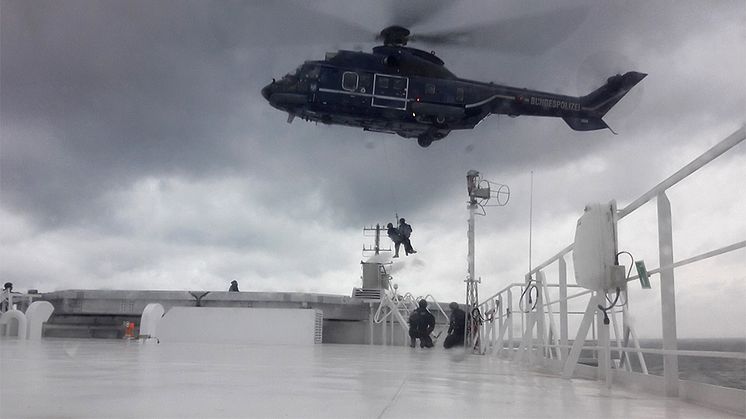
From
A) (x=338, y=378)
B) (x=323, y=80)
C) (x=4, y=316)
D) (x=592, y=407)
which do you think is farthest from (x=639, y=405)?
(x=4, y=316)

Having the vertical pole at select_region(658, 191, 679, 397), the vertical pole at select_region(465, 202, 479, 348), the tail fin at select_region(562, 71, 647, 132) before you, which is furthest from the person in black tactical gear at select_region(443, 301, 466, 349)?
the vertical pole at select_region(658, 191, 679, 397)

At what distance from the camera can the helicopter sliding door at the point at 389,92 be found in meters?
13.8

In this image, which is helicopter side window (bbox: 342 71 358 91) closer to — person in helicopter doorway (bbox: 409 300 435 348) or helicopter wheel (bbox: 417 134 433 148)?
helicopter wheel (bbox: 417 134 433 148)

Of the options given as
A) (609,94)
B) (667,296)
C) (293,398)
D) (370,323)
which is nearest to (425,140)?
(609,94)

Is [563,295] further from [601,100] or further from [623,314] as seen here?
[601,100]

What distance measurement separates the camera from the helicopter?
13867 mm

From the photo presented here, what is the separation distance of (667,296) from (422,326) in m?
11.0

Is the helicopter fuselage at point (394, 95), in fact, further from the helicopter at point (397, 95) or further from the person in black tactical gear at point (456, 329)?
the person in black tactical gear at point (456, 329)

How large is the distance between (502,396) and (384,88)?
39.0 ft

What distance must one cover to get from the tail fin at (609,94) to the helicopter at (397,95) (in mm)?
1075

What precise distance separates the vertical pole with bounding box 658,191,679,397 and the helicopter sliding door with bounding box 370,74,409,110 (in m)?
11.2

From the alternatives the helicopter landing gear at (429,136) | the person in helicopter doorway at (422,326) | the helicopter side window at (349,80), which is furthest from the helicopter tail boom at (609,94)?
the person in helicopter doorway at (422,326)

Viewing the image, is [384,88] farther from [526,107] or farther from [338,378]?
[338,378]

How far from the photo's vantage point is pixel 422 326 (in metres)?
→ 13.5
